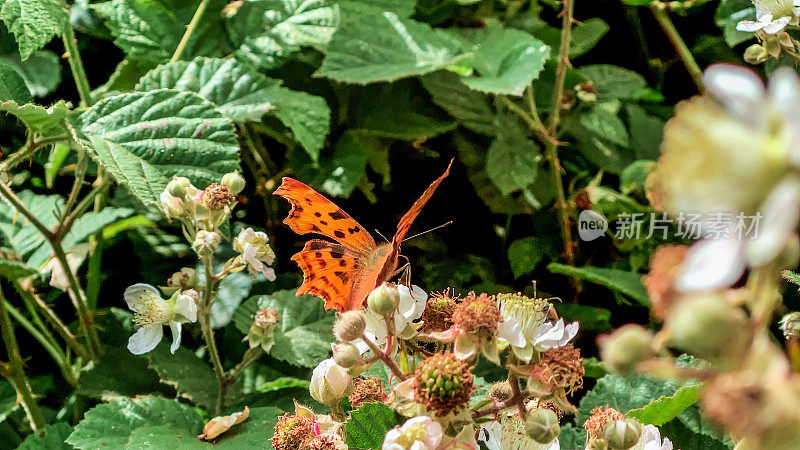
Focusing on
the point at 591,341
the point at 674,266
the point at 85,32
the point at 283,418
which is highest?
the point at 674,266

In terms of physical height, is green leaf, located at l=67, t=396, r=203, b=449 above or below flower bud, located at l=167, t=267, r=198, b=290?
below

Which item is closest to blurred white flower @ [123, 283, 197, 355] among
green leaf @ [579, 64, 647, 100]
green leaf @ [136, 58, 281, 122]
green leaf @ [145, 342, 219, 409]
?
green leaf @ [145, 342, 219, 409]

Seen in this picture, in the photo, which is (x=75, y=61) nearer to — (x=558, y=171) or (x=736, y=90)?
(x=558, y=171)

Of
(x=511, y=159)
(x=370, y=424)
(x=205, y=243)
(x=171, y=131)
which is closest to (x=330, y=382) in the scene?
(x=370, y=424)

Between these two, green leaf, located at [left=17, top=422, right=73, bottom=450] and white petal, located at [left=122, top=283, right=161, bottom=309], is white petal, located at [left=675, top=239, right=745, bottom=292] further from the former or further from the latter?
green leaf, located at [left=17, top=422, right=73, bottom=450]

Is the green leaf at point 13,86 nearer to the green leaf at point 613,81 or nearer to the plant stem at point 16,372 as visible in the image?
the plant stem at point 16,372

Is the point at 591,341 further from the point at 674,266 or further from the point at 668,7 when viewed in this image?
the point at 674,266

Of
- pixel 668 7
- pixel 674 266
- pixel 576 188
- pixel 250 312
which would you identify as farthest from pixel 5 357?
pixel 668 7
